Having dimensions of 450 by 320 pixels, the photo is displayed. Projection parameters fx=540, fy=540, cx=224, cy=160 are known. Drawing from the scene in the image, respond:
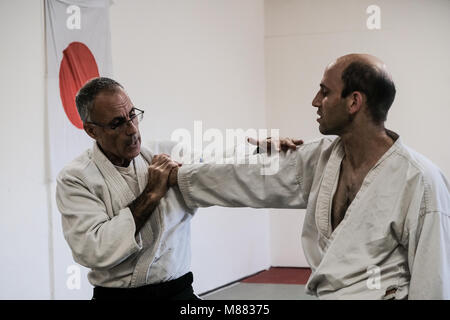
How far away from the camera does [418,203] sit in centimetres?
177

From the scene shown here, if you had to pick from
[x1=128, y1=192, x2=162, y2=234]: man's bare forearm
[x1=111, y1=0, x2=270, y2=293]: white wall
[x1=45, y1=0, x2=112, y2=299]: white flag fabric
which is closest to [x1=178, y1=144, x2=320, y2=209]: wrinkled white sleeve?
[x1=128, y1=192, x2=162, y2=234]: man's bare forearm

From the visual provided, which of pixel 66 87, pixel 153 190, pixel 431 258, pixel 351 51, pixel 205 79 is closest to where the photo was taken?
pixel 431 258

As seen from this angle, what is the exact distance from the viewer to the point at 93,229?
6.81ft

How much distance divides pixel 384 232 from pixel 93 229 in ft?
3.53

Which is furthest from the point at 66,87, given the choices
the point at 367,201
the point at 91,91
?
the point at 367,201

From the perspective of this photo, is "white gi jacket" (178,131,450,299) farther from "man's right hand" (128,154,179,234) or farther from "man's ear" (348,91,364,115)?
"man's right hand" (128,154,179,234)

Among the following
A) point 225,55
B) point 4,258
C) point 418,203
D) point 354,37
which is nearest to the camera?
point 418,203

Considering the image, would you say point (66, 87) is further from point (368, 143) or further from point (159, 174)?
point (368, 143)

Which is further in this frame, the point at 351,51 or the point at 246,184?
the point at 351,51

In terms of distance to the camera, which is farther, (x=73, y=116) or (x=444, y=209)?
(x=73, y=116)

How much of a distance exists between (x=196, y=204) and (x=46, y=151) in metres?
1.77

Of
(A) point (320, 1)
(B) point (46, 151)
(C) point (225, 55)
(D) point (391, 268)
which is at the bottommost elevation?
(D) point (391, 268)
